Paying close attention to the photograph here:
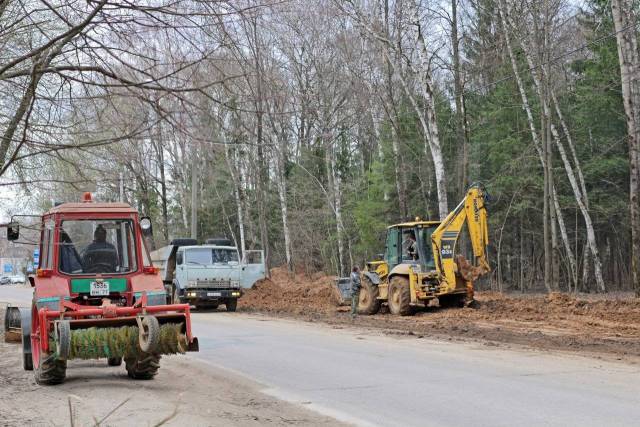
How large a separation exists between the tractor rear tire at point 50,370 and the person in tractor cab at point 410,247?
583 inches

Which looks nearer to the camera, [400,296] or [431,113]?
[400,296]

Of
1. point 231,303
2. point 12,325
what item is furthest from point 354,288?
point 12,325

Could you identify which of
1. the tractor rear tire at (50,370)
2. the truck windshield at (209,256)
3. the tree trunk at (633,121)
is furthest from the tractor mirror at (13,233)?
the tree trunk at (633,121)

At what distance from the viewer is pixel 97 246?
442 inches

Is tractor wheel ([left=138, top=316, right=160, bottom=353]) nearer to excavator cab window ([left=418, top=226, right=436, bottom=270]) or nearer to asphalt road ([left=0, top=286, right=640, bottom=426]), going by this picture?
asphalt road ([left=0, top=286, right=640, bottom=426])

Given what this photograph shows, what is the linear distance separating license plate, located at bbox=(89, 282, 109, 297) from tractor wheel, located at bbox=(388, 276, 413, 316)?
530 inches

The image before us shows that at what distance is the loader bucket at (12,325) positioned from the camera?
1296 centimetres

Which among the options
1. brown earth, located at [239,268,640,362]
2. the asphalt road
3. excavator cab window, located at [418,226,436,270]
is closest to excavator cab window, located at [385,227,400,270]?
excavator cab window, located at [418,226,436,270]

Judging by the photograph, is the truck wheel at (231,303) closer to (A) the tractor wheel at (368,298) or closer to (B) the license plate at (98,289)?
(A) the tractor wheel at (368,298)

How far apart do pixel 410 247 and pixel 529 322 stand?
17.3ft

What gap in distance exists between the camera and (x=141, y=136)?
7.93 m

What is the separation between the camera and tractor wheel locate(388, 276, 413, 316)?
2300 cm

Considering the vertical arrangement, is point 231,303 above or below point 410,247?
below

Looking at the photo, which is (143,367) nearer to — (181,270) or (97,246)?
(97,246)
